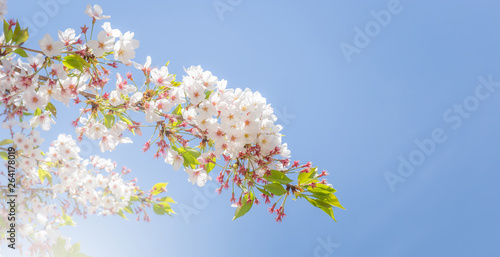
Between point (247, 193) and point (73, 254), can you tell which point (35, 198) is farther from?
point (247, 193)

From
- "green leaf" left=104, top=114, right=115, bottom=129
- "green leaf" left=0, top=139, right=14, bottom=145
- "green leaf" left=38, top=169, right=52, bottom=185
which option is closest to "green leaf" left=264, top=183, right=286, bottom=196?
"green leaf" left=104, top=114, right=115, bottom=129

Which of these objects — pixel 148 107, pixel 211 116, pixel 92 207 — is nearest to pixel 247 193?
pixel 211 116

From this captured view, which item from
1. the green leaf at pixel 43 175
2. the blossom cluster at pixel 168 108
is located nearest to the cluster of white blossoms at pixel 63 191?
the green leaf at pixel 43 175

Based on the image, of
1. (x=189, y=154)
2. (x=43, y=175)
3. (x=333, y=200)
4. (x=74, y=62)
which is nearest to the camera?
(x=74, y=62)

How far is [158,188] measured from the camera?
9.76ft

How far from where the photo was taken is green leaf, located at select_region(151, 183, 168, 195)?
2.94 meters

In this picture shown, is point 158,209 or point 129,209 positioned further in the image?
point 129,209

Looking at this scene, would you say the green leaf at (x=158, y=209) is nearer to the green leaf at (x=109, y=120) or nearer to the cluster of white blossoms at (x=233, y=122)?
the green leaf at (x=109, y=120)

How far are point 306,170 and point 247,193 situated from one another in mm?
313

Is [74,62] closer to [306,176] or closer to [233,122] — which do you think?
[233,122]

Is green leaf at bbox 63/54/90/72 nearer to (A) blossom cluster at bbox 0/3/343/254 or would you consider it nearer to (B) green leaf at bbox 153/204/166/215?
(A) blossom cluster at bbox 0/3/343/254

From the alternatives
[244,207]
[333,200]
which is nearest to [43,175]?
[244,207]

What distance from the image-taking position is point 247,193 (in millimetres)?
1700

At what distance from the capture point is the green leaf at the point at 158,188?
116 inches
